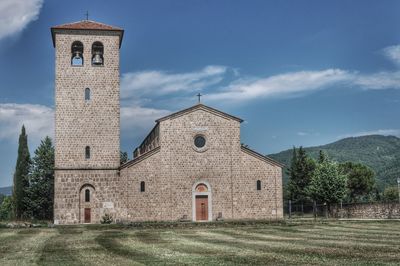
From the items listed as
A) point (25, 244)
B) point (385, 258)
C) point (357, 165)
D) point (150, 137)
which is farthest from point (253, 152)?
point (357, 165)

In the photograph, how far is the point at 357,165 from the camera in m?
87.6

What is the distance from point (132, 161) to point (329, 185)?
75.6 feet

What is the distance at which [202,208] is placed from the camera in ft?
150

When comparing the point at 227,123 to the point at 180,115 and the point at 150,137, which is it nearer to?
the point at 180,115

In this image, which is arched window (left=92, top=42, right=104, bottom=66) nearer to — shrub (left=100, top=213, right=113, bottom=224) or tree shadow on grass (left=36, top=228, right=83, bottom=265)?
shrub (left=100, top=213, right=113, bottom=224)

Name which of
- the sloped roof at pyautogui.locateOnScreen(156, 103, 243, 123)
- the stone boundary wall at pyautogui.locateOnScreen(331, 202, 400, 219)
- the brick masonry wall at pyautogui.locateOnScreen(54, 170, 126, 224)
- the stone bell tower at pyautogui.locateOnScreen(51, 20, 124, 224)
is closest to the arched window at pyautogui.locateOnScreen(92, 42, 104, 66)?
the stone bell tower at pyautogui.locateOnScreen(51, 20, 124, 224)

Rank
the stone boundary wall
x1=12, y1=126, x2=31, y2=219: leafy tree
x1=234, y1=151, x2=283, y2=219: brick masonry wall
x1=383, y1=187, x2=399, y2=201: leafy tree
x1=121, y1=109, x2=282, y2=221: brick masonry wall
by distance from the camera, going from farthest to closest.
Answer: x1=383, y1=187, x2=399, y2=201: leafy tree, x1=12, y1=126, x2=31, y2=219: leafy tree, the stone boundary wall, x1=234, y1=151, x2=283, y2=219: brick masonry wall, x1=121, y1=109, x2=282, y2=221: brick masonry wall

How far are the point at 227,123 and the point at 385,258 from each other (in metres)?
32.6

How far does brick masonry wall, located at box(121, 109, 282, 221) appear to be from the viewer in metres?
44.8

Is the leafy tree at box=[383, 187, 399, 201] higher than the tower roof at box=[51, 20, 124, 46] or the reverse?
the reverse

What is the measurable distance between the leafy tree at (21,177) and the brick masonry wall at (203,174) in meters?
21.0

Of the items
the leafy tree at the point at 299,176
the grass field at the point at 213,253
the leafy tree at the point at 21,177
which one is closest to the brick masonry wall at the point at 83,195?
the leafy tree at the point at 21,177

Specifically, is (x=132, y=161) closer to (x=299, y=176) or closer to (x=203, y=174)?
(x=203, y=174)

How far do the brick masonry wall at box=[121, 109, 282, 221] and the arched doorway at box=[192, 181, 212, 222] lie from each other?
308 millimetres
